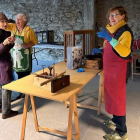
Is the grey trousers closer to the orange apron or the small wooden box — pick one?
the small wooden box

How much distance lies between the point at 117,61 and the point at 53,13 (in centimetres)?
469

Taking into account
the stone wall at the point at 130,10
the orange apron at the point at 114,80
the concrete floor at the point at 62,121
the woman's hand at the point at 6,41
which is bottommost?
the concrete floor at the point at 62,121

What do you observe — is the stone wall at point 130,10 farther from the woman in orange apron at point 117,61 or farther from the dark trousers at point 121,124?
the dark trousers at point 121,124

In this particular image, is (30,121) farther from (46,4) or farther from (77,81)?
(46,4)

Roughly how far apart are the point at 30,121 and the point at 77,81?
108cm

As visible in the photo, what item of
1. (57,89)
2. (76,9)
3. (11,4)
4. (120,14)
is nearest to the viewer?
(57,89)

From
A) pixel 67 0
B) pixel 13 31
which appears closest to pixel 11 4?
pixel 67 0

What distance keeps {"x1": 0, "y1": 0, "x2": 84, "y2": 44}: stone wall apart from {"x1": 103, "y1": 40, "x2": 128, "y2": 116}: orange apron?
4.00 m

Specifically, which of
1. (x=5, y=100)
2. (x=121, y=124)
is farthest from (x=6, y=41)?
(x=121, y=124)

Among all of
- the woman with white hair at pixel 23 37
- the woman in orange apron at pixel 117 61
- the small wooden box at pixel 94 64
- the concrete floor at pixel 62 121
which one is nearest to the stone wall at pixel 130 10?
the concrete floor at pixel 62 121

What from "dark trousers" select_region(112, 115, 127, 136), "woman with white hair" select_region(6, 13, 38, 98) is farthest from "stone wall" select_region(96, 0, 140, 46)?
"dark trousers" select_region(112, 115, 127, 136)

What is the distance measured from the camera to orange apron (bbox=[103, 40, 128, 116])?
1774 mm

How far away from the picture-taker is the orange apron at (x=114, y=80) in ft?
5.82

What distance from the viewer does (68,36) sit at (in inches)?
99.6
